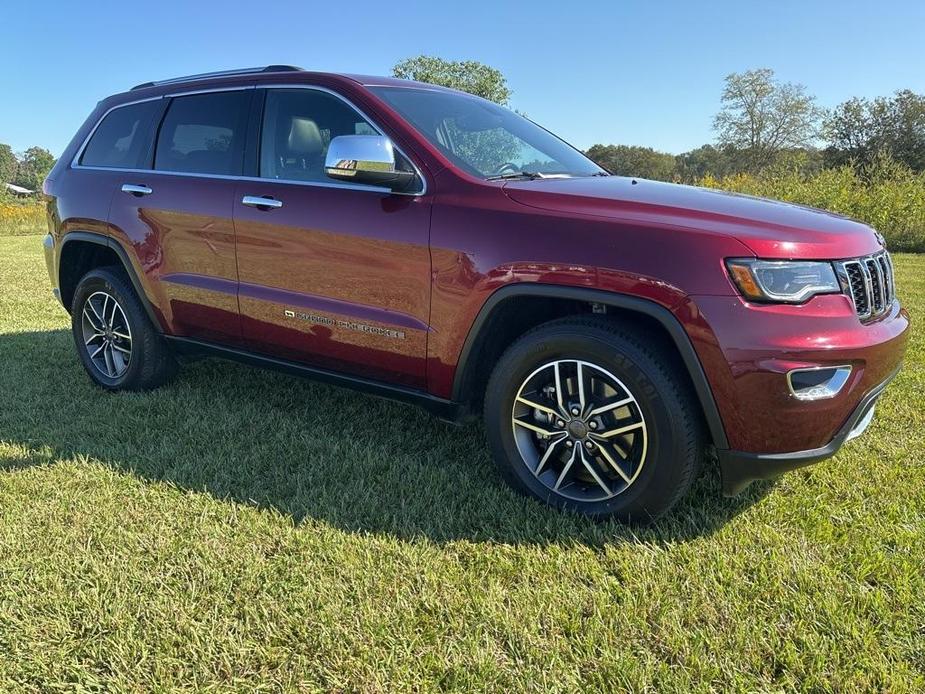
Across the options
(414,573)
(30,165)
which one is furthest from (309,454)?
(30,165)

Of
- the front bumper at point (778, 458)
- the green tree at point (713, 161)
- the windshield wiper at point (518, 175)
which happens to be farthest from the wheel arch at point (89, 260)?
the green tree at point (713, 161)

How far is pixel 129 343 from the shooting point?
4234 millimetres

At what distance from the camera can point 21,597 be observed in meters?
2.22

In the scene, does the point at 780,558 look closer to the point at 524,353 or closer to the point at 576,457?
the point at 576,457

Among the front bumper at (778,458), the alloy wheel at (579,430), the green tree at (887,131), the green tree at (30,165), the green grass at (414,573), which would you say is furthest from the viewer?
the green tree at (30,165)

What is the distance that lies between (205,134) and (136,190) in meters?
0.57

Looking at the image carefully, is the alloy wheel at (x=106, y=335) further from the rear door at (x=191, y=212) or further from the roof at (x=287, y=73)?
the roof at (x=287, y=73)

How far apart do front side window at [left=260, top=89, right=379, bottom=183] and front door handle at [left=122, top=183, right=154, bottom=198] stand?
2.91 feet

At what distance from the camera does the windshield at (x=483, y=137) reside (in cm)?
308

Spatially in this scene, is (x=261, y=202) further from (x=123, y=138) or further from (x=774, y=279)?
(x=774, y=279)

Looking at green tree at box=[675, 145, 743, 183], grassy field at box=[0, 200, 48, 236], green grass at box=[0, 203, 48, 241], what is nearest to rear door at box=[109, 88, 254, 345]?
green grass at box=[0, 203, 48, 241]

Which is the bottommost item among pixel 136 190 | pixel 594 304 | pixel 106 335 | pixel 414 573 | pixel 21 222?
pixel 414 573

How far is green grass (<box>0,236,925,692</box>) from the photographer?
6.28 ft

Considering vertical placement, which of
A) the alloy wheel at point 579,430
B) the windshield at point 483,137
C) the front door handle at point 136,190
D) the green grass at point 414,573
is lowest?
the green grass at point 414,573
